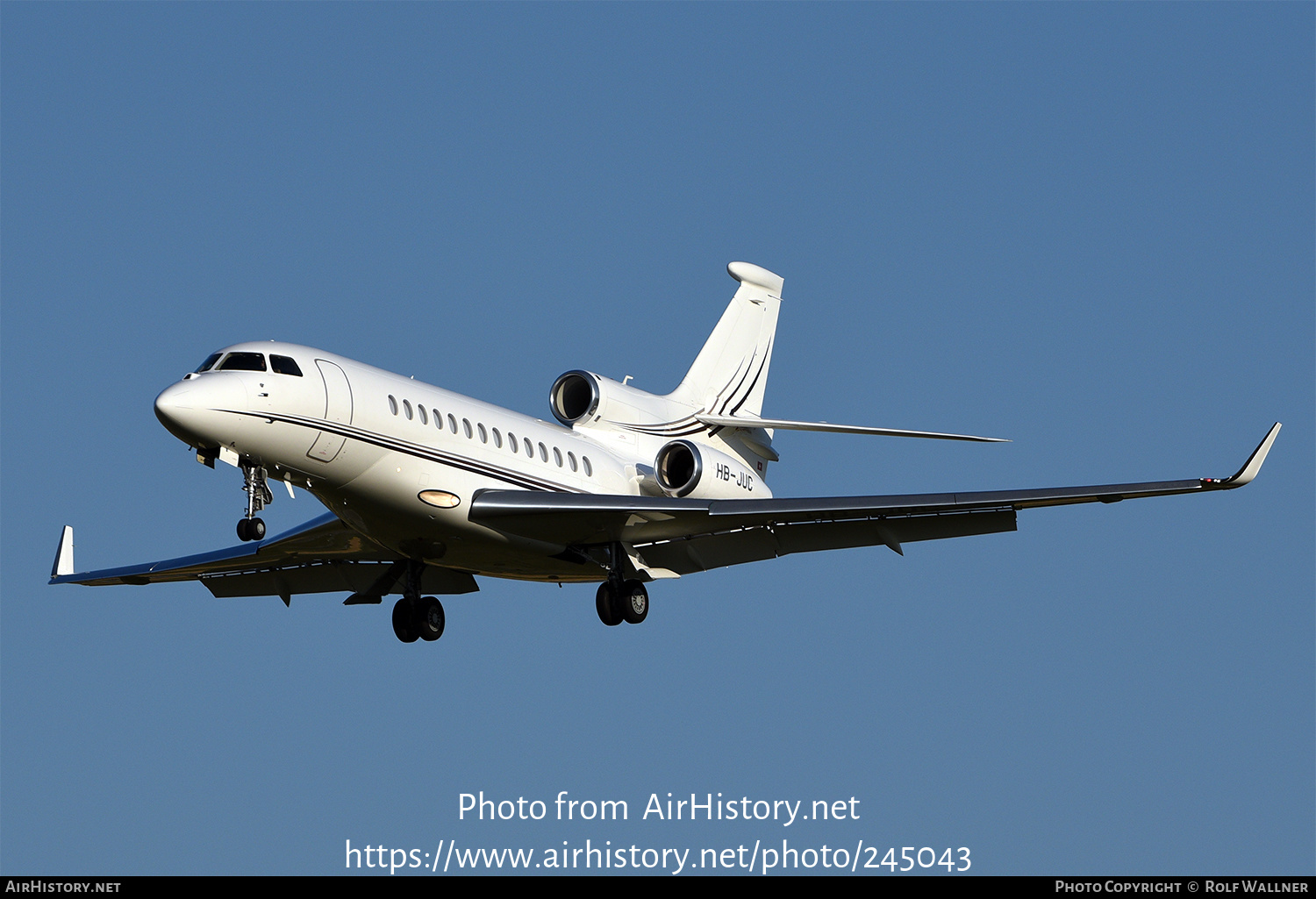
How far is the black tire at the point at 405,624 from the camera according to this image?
24.8 m

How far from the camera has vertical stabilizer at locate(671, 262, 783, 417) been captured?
28.3 m

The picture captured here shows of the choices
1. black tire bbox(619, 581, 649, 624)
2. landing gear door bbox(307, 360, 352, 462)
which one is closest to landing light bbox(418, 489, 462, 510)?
landing gear door bbox(307, 360, 352, 462)

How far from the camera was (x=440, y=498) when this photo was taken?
2167cm

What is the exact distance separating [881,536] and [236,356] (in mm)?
8908

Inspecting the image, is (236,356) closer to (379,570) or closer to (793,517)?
(379,570)

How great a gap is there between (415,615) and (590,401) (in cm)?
404

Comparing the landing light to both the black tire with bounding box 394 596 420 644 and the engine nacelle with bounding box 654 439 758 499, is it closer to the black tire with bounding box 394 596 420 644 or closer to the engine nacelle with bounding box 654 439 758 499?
the black tire with bounding box 394 596 420 644

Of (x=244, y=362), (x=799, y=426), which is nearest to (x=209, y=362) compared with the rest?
(x=244, y=362)

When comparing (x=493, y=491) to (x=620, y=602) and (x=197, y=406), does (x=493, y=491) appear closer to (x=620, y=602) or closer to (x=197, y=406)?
(x=620, y=602)

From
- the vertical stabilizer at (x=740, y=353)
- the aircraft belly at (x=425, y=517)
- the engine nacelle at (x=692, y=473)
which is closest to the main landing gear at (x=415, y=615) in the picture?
the aircraft belly at (x=425, y=517)

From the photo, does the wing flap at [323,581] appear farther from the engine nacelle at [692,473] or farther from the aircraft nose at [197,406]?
the aircraft nose at [197,406]

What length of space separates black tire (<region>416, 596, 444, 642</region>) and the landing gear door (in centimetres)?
453
